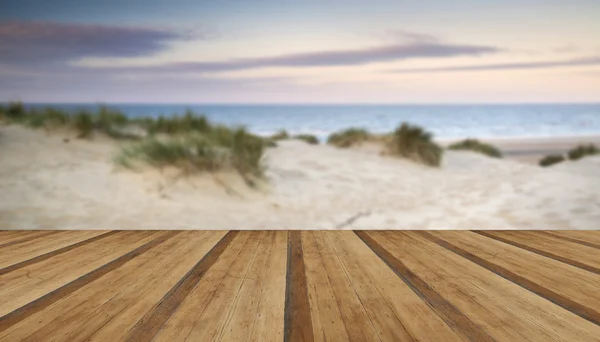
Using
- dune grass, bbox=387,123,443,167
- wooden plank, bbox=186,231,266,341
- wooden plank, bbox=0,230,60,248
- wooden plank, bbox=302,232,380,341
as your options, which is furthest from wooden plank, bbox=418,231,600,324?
dune grass, bbox=387,123,443,167

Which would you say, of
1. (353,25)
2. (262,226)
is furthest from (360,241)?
(353,25)

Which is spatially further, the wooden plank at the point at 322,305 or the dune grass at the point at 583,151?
the dune grass at the point at 583,151

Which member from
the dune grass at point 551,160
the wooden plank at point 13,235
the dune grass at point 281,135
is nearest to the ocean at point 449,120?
the dune grass at point 281,135

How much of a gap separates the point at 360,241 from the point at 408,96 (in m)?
4.74

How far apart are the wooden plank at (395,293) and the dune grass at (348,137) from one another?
406cm

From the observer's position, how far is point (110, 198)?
338 centimetres

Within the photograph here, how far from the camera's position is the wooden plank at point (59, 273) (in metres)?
1.40

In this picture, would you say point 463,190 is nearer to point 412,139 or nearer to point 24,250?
point 412,139

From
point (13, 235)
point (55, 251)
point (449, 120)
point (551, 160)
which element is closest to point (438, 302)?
point (55, 251)

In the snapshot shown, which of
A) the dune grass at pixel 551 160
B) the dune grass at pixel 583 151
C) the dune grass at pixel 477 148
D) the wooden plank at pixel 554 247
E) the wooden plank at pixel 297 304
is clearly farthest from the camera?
the dune grass at pixel 477 148

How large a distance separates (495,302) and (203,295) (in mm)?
792

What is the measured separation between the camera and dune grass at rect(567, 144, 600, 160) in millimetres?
5993

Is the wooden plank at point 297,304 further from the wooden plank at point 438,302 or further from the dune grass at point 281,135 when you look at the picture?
the dune grass at point 281,135

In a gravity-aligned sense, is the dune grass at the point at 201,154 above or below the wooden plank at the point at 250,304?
above
